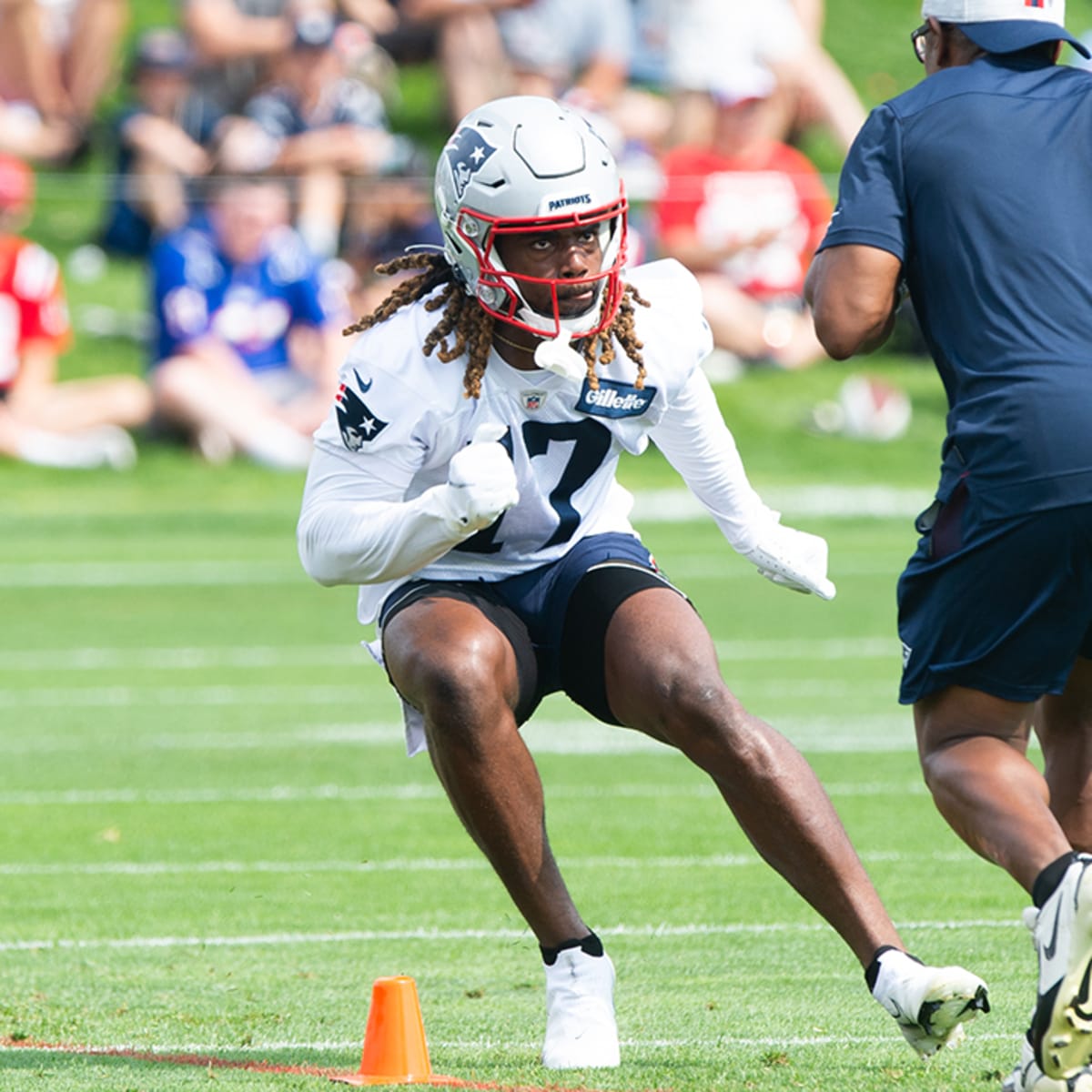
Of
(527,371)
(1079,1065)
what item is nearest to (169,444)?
(527,371)

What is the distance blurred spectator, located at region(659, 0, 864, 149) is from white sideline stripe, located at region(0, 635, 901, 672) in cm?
887

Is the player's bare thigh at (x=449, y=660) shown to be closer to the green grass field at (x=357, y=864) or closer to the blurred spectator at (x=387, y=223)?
the green grass field at (x=357, y=864)

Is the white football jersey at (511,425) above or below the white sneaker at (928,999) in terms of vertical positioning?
above

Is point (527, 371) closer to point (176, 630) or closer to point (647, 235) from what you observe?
point (176, 630)

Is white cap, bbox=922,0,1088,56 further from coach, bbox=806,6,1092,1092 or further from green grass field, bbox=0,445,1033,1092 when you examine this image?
green grass field, bbox=0,445,1033,1092

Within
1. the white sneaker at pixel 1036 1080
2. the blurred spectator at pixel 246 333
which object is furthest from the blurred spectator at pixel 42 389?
the white sneaker at pixel 1036 1080

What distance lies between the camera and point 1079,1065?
12.8 ft

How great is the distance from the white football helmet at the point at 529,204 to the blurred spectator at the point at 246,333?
13.1 m

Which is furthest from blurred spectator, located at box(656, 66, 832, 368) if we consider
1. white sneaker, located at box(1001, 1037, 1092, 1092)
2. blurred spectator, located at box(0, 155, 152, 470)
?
white sneaker, located at box(1001, 1037, 1092, 1092)

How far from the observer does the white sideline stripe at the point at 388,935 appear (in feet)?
20.4

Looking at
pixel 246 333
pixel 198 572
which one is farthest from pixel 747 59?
pixel 198 572

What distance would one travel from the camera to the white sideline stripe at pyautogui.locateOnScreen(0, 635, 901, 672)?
39.8 feet

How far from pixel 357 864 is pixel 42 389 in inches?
474

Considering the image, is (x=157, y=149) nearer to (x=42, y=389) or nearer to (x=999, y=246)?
(x=42, y=389)
